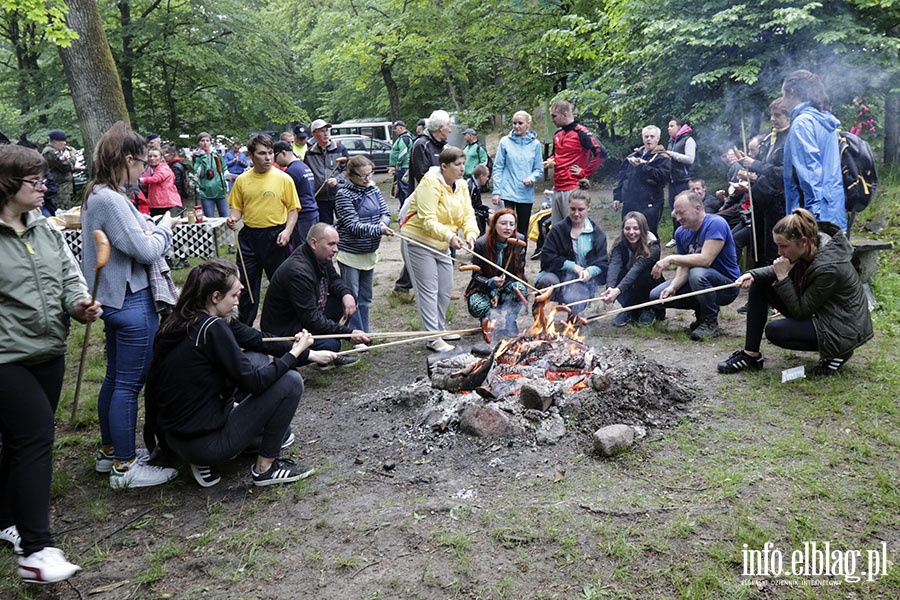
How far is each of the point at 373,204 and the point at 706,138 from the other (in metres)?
7.62

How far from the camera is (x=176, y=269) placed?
10.8 m

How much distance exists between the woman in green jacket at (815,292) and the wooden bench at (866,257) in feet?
7.15

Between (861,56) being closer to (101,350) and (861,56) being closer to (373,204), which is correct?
(373,204)

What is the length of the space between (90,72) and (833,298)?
381 inches

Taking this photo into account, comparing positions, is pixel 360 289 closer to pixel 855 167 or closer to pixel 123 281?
pixel 123 281

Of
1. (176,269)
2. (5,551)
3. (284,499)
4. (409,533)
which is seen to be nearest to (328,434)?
(284,499)

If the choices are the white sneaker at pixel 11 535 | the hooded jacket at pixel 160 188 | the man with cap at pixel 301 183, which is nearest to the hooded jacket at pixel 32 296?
the white sneaker at pixel 11 535

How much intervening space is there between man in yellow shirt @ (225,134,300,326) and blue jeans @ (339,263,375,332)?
0.74m

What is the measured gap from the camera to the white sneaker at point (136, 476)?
13.9 ft

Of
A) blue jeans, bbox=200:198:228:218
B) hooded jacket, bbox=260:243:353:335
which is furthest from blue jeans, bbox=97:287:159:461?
Answer: blue jeans, bbox=200:198:228:218

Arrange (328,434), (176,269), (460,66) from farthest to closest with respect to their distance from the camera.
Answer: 1. (460,66)
2. (176,269)
3. (328,434)

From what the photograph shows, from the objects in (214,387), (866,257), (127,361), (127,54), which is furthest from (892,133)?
(127,54)

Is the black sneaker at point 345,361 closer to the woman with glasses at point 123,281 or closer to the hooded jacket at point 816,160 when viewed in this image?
the woman with glasses at point 123,281

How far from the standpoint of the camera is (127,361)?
4152 millimetres
